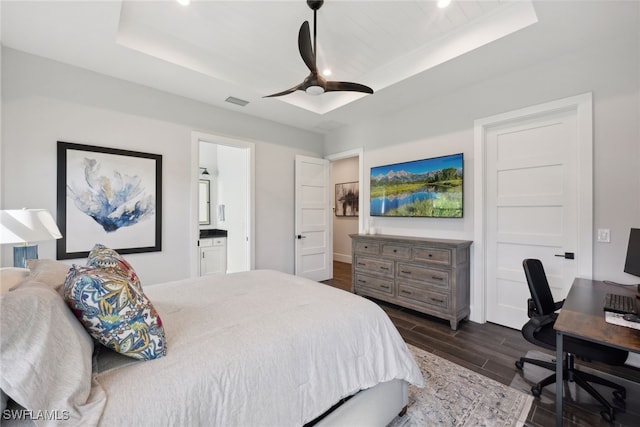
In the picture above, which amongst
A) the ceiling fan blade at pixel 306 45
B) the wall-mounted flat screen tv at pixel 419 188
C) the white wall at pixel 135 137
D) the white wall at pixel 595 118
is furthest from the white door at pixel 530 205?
the white wall at pixel 135 137

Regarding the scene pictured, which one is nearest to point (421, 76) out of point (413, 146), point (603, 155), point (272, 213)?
point (413, 146)

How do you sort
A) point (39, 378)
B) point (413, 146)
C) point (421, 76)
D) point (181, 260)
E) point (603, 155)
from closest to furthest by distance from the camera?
1. point (39, 378)
2. point (603, 155)
3. point (421, 76)
4. point (181, 260)
5. point (413, 146)

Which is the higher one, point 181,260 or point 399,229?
point 399,229

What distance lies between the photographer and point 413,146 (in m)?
3.89

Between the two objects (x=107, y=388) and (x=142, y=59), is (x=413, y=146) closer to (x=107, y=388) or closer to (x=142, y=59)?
(x=142, y=59)

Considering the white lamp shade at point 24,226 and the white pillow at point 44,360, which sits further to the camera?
the white lamp shade at point 24,226

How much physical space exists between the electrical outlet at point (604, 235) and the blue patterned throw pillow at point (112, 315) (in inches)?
137

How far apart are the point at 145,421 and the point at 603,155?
369 cm

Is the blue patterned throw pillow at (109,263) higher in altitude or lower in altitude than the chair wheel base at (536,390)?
higher

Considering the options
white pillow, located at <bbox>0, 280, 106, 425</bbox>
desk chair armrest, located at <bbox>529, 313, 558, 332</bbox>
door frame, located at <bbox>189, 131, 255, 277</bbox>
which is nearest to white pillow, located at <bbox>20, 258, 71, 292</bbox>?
white pillow, located at <bbox>0, 280, 106, 425</bbox>

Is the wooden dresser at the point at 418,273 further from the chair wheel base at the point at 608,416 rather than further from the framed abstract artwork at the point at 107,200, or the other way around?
the framed abstract artwork at the point at 107,200

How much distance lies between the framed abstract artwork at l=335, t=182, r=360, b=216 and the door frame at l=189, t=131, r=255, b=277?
335 centimetres

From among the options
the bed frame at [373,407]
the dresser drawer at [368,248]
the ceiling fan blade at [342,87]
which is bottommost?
the bed frame at [373,407]

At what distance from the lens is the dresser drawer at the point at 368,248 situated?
12.5 ft
